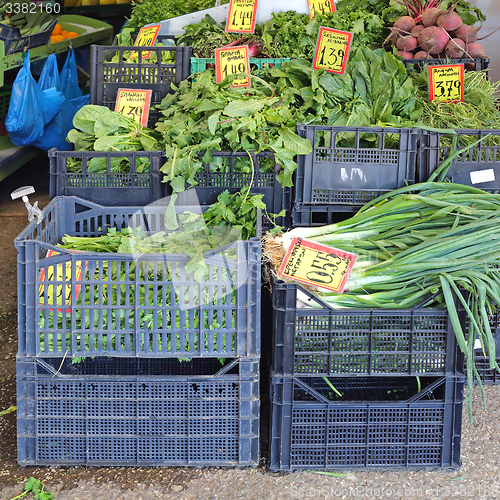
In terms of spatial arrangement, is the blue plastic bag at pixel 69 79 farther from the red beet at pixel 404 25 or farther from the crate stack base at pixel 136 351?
the crate stack base at pixel 136 351

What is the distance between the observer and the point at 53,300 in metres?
2.00

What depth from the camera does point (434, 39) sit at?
3.31m

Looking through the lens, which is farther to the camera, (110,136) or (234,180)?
(110,136)

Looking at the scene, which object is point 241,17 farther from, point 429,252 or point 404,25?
point 429,252

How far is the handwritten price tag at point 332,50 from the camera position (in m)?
2.83

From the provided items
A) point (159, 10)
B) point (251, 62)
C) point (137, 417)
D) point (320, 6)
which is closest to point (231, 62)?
point (251, 62)

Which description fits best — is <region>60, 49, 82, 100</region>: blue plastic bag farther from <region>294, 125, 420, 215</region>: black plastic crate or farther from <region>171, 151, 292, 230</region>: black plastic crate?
<region>294, 125, 420, 215</region>: black plastic crate

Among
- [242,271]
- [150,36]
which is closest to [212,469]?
[242,271]

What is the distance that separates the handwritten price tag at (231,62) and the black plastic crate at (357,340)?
133 cm

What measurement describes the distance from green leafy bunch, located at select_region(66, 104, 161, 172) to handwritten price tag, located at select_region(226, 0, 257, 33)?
3.53ft

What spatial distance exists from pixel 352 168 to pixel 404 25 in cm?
149

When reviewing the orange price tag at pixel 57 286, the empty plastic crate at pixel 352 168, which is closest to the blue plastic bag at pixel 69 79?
the empty plastic crate at pixel 352 168

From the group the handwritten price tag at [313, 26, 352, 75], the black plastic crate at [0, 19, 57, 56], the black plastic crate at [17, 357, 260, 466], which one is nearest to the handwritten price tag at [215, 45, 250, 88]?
the handwritten price tag at [313, 26, 352, 75]

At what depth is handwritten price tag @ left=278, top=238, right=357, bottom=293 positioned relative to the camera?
2080mm
